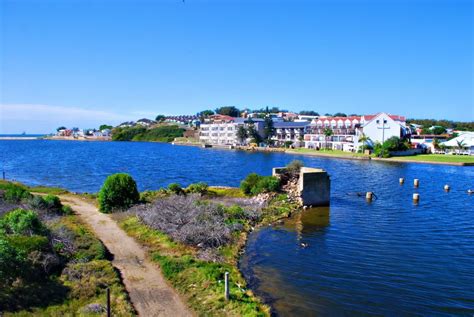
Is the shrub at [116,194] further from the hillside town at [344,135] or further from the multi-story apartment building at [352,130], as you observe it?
the multi-story apartment building at [352,130]

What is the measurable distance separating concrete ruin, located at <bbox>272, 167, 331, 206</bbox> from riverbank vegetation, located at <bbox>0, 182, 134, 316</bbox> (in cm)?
2096

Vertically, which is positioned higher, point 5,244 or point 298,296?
point 5,244

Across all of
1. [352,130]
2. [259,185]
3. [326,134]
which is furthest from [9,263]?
[326,134]

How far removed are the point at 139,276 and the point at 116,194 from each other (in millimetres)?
15067

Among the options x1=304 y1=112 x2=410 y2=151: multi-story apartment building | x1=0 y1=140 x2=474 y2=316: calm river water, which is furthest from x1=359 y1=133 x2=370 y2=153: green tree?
x1=0 y1=140 x2=474 y2=316: calm river water

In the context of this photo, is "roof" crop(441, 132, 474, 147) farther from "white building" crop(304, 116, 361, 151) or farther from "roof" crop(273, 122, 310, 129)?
"roof" crop(273, 122, 310, 129)

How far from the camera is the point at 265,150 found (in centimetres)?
13262

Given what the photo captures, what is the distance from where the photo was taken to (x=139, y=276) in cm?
1819

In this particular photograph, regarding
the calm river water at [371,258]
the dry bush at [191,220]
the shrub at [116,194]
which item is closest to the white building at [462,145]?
the calm river water at [371,258]

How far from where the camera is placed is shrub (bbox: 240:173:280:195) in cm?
3925

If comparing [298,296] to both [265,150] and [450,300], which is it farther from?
[265,150]

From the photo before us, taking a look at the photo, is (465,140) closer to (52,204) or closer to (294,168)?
(294,168)

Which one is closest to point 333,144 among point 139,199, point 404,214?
point 404,214

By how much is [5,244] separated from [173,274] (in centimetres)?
724
